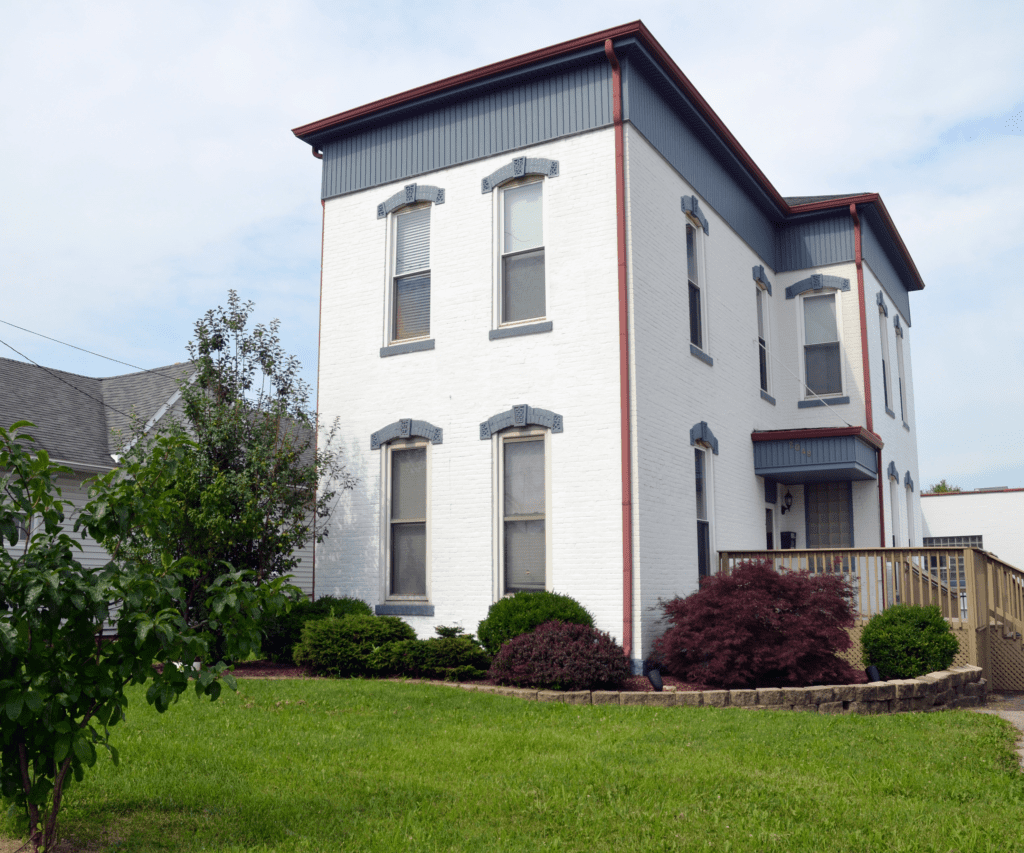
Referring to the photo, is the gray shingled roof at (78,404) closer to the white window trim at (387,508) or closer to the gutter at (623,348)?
the white window trim at (387,508)

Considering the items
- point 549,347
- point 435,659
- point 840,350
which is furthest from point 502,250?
point 840,350

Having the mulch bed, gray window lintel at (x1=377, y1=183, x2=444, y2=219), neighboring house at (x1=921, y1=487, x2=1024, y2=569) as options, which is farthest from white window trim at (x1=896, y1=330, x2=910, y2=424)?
the mulch bed

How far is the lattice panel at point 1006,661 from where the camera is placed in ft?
42.3

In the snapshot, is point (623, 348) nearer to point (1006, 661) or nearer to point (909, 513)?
point (1006, 661)

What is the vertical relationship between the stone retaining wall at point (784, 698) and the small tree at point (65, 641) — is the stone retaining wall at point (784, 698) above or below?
below

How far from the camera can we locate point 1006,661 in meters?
13.0

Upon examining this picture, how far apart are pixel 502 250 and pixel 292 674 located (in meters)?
6.36

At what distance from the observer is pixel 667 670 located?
1124 cm

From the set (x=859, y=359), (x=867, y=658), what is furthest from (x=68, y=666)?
(x=859, y=359)

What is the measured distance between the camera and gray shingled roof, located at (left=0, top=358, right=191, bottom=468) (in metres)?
17.1

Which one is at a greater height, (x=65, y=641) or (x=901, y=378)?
(x=901, y=378)

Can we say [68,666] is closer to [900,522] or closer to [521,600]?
[521,600]

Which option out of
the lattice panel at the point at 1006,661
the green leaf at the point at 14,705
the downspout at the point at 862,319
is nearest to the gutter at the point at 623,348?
the lattice panel at the point at 1006,661

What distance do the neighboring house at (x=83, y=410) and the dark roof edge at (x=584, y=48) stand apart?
6231 millimetres
